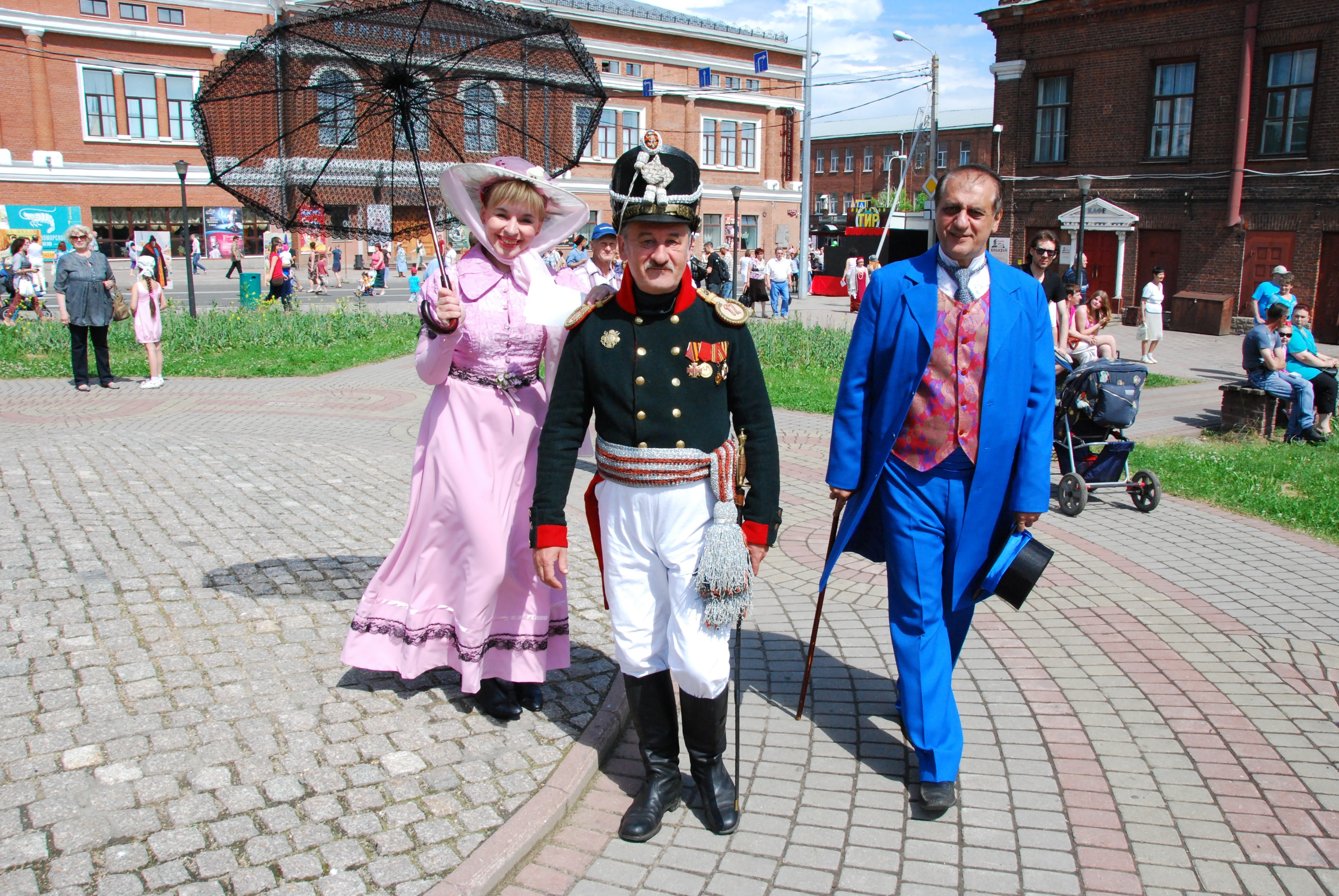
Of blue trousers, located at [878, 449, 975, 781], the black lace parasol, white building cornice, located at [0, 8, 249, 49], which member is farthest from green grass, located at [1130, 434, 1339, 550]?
white building cornice, located at [0, 8, 249, 49]

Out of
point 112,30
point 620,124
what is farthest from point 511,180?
point 112,30

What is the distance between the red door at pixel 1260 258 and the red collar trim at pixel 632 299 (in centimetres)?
2437

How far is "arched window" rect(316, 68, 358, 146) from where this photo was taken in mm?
3645

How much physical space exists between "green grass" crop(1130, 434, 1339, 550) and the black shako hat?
5282 millimetres

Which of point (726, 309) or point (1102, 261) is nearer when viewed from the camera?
point (726, 309)

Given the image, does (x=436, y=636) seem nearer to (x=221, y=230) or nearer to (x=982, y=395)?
(x=982, y=395)

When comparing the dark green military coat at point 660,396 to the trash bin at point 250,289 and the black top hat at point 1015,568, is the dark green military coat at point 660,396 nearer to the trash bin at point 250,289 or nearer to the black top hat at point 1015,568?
the black top hat at point 1015,568

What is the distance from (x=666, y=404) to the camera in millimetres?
3025

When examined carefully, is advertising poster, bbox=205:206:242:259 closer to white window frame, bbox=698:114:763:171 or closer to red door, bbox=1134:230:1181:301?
white window frame, bbox=698:114:763:171

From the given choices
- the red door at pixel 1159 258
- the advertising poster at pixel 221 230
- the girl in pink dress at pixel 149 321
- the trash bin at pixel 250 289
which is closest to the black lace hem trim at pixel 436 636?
the girl in pink dress at pixel 149 321

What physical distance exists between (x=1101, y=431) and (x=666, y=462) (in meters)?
5.71

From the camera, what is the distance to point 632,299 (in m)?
3.08

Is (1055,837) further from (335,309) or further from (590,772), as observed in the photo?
(335,309)

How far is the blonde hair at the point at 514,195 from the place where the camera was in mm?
3543
